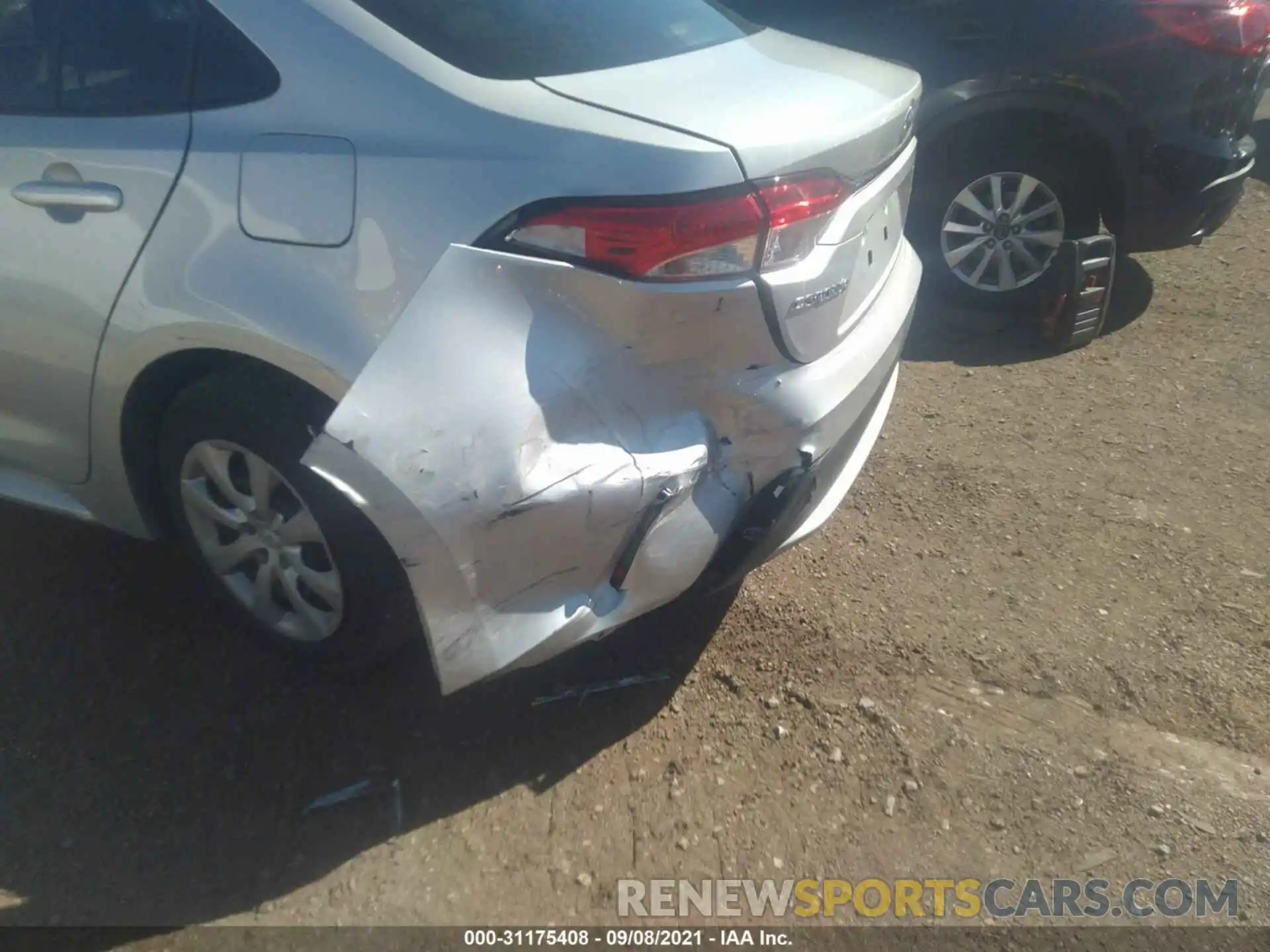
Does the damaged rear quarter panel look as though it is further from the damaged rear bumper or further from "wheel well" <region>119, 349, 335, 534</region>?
"wheel well" <region>119, 349, 335, 534</region>

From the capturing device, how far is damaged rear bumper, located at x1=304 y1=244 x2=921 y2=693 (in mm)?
1976

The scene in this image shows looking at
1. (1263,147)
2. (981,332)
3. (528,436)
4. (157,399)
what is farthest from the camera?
(1263,147)

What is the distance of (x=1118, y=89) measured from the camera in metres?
4.41

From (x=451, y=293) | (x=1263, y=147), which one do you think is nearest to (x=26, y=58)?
(x=451, y=293)

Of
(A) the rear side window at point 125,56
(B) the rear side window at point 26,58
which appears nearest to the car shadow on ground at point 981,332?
(A) the rear side window at point 125,56

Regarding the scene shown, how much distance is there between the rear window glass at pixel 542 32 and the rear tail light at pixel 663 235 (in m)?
0.38

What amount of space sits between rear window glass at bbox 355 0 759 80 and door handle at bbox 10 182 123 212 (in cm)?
73

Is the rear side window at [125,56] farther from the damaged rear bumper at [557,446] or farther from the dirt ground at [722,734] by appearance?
the dirt ground at [722,734]

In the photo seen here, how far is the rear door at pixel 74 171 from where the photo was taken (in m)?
2.38

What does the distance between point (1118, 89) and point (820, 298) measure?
2.95m

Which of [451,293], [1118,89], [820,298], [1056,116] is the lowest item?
[1056,116]

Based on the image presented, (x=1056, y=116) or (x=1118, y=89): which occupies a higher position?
(x=1118, y=89)

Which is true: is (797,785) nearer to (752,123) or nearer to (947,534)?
(947,534)

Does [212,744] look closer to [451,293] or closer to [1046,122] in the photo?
[451,293]
